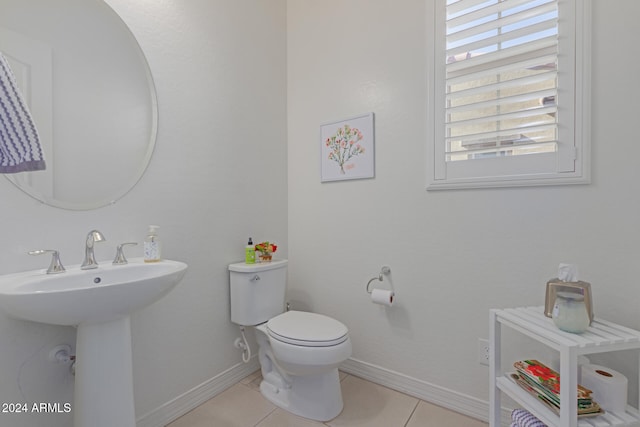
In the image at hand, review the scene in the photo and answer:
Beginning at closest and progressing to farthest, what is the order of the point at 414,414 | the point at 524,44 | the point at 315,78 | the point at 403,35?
the point at 524,44, the point at 414,414, the point at 403,35, the point at 315,78

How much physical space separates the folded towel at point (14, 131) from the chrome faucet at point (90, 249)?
16.5 inches

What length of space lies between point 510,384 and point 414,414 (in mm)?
557

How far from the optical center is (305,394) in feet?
4.97

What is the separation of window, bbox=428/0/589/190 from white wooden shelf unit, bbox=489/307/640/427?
1.90 ft

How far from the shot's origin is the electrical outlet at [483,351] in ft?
4.69

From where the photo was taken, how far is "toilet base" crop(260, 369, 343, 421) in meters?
1.48

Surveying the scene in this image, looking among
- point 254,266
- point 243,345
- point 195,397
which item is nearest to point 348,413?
point 243,345

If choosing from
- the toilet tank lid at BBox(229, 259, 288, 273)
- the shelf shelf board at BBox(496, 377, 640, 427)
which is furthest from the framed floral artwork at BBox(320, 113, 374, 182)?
the shelf shelf board at BBox(496, 377, 640, 427)

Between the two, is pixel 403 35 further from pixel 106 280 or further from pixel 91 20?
pixel 106 280

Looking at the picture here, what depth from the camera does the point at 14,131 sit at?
72cm

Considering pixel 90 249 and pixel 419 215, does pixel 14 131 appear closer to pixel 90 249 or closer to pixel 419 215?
pixel 90 249

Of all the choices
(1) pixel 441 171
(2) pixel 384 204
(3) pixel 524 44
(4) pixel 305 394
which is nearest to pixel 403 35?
(3) pixel 524 44

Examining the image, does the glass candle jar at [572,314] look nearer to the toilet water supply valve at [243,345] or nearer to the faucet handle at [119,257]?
the toilet water supply valve at [243,345]

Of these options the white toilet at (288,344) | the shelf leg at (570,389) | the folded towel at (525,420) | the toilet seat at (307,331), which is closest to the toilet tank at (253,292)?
the white toilet at (288,344)
